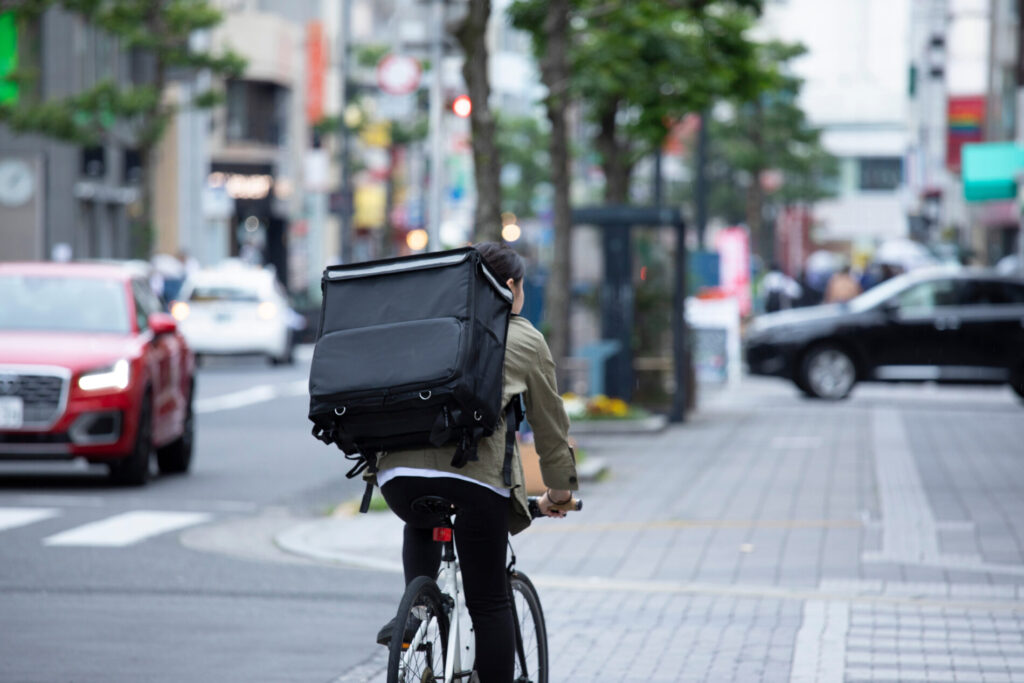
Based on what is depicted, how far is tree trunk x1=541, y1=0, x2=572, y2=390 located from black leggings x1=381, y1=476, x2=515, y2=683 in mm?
12017

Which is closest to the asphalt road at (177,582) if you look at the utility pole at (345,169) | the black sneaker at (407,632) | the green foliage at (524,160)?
the black sneaker at (407,632)

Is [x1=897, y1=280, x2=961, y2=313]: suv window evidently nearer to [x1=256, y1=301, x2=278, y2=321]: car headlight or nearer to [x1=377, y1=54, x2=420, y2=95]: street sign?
[x1=377, y1=54, x2=420, y2=95]: street sign

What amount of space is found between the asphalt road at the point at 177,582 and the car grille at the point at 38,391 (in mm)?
571

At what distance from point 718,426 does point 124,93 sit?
2044 cm

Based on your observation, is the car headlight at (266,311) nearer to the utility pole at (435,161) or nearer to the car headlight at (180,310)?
the car headlight at (180,310)

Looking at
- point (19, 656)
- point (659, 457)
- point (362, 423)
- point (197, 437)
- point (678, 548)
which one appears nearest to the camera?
point (362, 423)

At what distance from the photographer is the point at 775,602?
921cm

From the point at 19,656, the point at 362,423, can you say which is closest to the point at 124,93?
the point at 19,656

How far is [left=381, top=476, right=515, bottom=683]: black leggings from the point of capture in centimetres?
520

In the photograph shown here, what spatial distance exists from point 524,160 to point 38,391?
59.5 metres

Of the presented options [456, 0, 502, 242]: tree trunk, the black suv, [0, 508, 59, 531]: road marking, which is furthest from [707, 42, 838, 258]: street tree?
[0, 508, 59, 531]: road marking

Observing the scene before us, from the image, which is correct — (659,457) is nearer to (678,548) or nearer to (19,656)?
(678,548)

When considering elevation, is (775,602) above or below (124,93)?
below

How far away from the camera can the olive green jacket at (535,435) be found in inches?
203
